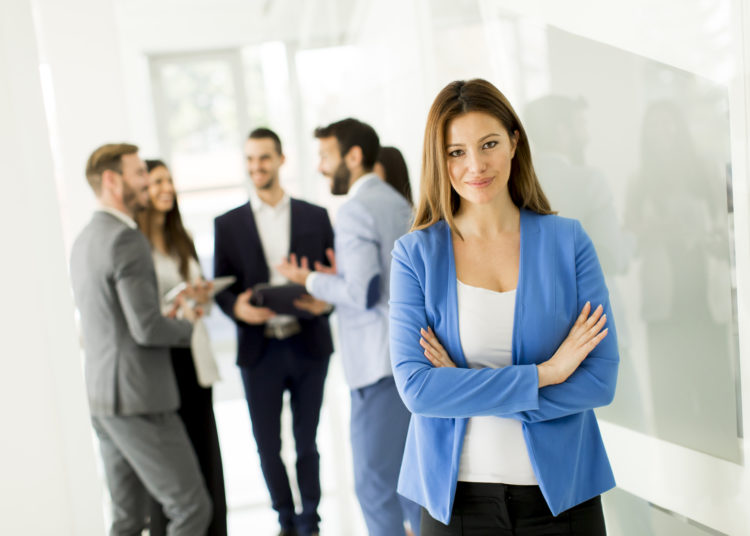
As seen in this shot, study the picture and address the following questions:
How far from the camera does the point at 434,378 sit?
1479mm

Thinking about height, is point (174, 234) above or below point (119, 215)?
below

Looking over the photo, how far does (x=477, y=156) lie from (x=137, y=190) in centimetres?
169

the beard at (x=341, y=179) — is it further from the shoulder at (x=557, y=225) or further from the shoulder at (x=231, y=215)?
the shoulder at (x=557, y=225)

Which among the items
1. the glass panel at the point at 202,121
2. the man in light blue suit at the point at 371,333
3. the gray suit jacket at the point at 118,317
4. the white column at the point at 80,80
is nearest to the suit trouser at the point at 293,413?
the man in light blue suit at the point at 371,333

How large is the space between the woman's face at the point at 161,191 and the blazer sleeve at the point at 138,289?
666 millimetres

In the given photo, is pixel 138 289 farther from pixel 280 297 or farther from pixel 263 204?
pixel 263 204

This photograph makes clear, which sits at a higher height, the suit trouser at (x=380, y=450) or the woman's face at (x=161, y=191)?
the woman's face at (x=161, y=191)

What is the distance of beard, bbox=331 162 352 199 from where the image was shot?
2855mm

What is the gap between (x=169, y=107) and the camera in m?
8.32

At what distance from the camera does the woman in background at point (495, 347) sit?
1.46 metres

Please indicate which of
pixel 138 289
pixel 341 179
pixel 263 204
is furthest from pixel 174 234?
pixel 341 179

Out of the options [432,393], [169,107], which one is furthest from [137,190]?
[169,107]

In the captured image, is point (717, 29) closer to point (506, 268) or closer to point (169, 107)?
point (506, 268)

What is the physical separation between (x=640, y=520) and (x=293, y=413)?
1.94 metres
